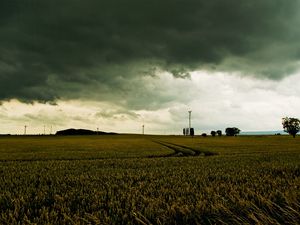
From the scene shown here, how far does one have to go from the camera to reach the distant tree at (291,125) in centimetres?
17954

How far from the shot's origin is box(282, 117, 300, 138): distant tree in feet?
589

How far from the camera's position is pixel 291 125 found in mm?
181375

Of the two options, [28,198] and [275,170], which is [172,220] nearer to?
[28,198]

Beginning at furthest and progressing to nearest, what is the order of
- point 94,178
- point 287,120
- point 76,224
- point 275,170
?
1. point 287,120
2. point 275,170
3. point 94,178
4. point 76,224

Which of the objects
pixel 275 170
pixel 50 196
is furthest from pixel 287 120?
pixel 50 196

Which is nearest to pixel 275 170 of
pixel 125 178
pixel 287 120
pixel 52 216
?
pixel 125 178

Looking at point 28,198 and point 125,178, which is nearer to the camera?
point 28,198

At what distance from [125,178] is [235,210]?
742 centimetres

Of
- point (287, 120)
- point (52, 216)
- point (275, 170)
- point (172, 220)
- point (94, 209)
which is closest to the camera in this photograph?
point (172, 220)

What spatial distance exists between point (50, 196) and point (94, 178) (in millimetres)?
4122

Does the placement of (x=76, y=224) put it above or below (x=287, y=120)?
below

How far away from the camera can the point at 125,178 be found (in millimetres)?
13445

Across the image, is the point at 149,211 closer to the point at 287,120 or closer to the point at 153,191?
the point at 153,191

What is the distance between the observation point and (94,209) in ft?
23.8
